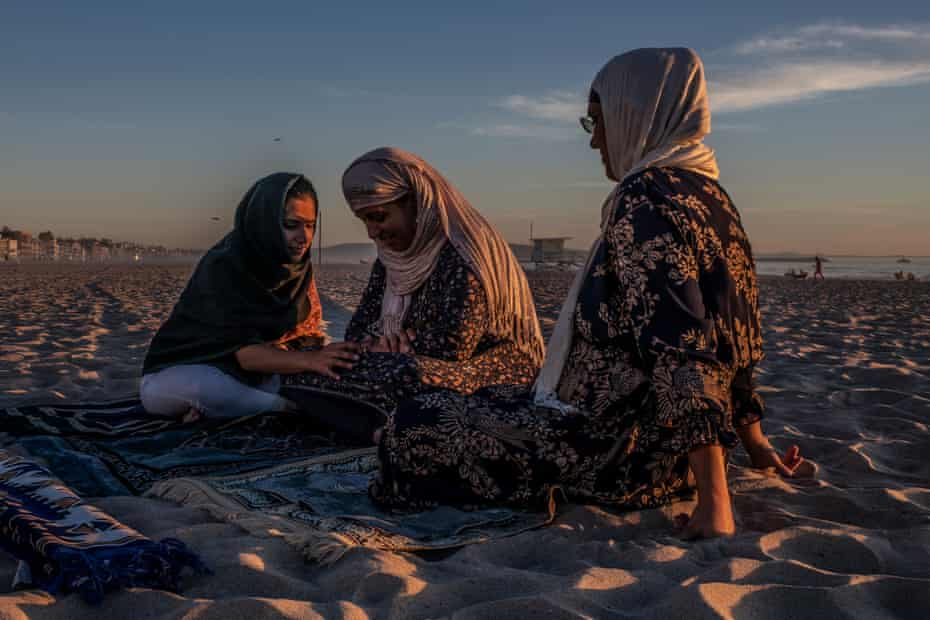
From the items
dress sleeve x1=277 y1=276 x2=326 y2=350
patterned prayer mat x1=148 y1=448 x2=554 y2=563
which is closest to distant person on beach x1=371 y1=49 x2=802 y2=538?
patterned prayer mat x1=148 y1=448 x2=554 y2=563

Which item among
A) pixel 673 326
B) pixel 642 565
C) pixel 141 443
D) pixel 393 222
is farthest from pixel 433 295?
pixel 642 565

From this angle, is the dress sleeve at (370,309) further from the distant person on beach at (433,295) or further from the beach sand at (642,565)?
the beach sand at (642,565)

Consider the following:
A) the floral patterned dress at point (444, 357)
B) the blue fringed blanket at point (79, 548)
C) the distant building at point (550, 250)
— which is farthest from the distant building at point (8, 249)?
the blue fringed blanket at point (79, 548)

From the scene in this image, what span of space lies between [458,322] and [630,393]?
1.40 m

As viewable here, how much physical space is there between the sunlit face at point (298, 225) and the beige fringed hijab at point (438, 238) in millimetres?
407

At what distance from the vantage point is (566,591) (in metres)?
1.85

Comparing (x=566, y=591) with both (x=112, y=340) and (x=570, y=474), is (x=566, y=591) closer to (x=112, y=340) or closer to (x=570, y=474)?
(x=570, y=474)

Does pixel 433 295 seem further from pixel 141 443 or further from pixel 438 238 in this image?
pixel 141 443

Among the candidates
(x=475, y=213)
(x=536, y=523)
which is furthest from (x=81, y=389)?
(x=536, y=523)

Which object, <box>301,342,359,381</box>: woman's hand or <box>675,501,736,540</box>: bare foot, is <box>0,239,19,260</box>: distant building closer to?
<box>301,342,359,381</box>: woman's hand

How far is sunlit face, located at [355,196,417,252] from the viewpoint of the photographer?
3838 millimetres

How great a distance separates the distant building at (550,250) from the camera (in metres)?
61.5

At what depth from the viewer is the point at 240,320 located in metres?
4.09

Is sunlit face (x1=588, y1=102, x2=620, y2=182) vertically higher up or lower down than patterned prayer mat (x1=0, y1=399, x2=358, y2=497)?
Result: higher up
